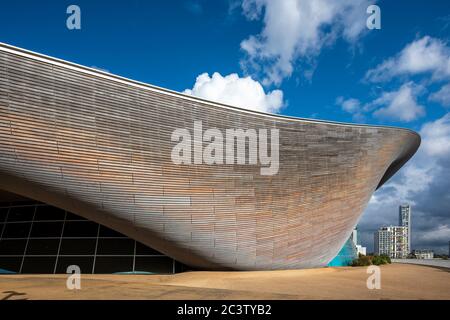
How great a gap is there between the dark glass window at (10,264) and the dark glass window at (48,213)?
2262 mm

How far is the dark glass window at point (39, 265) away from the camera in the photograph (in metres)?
15.8

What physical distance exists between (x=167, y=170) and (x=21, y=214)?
35.8 ft

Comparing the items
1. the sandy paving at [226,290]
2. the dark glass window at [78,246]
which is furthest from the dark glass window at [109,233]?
the sandy paving at [226,290]

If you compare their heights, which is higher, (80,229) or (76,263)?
(80,229)

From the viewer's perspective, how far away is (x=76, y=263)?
1577 cm

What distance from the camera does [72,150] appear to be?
37.9 feet

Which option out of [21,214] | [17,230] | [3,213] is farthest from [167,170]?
[3,213]

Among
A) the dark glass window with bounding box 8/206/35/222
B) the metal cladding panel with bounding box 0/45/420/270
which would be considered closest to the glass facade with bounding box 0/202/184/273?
the dark glass window with bounding box 8/206/35/222

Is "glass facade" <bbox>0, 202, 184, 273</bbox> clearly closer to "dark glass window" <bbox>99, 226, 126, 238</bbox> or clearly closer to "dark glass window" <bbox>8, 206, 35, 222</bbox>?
"dark glass window" <bbox>99, 226, 126, 238</bbox>

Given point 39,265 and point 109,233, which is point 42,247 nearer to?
point 39,265

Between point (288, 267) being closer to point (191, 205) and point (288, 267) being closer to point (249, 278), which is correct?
point (249, 278)

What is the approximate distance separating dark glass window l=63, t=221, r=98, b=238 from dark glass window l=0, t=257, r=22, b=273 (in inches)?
102

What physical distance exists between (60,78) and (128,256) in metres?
9.10

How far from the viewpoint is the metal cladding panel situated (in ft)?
36.2
